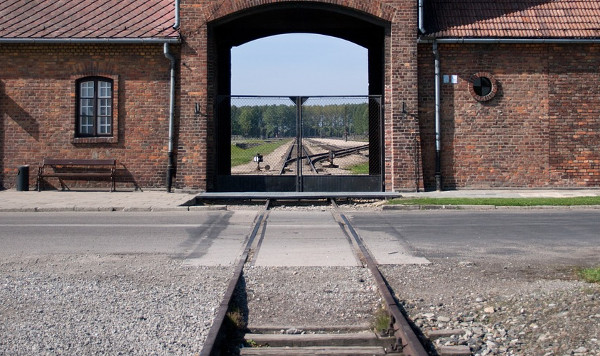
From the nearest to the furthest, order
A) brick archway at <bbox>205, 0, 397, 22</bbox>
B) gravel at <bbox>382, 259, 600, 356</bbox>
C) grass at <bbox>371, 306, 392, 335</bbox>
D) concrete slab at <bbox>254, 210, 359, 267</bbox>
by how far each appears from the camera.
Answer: gravel at <bbox>382, 259, 600, 356</bbox>
grass at <bbox>371, 306, 392, 335</bbox>
concrete slab at <bbox>254, 210, 359, 267</bbox>
brick archway at <bbox>205, 0, 397, 22</bbox>

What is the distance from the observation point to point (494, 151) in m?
18.0

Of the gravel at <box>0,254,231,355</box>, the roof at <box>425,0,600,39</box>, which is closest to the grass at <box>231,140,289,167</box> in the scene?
the roof at <box>425,0,600,39</box>

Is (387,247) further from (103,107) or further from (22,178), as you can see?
(22,178)

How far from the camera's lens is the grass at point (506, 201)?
49.4 ft

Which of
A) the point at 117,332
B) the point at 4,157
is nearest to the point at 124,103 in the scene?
the point at 4,157

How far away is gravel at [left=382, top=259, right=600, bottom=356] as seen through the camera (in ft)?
16.9

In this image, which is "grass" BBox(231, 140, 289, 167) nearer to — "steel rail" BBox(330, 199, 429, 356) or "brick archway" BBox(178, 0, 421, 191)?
"brick archway" BBox(178, 0, 421, 191)

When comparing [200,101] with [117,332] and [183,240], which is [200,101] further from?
[117,332]

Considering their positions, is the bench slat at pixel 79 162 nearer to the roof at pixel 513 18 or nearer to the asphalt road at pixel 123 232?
the asphalt road at pixel 123 232

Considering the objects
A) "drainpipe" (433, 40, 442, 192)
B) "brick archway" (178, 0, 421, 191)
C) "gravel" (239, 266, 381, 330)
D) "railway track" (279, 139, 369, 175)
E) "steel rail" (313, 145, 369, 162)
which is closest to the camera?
"gravel" (239, 266, 381, 330)

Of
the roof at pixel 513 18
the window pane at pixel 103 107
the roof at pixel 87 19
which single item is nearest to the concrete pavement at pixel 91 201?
the window pane at pixel 103 107

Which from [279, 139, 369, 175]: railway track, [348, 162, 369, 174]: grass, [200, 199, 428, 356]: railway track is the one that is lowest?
[200, 199, 428, 356]: railway track

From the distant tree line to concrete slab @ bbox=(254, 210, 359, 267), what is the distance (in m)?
6.10

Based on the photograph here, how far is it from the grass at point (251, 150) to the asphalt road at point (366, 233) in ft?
21.0
